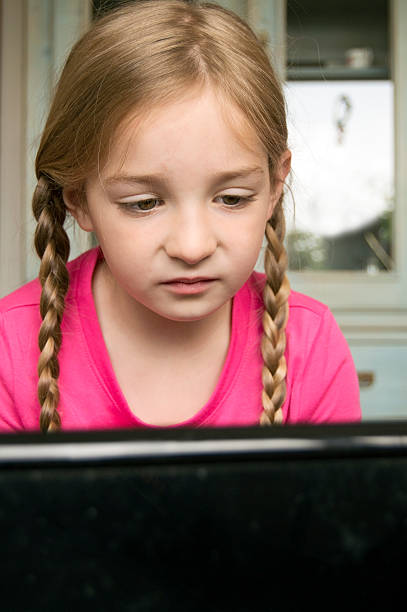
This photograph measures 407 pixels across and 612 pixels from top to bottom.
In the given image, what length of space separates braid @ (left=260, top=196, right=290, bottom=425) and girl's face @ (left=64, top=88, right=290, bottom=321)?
153 millimetres

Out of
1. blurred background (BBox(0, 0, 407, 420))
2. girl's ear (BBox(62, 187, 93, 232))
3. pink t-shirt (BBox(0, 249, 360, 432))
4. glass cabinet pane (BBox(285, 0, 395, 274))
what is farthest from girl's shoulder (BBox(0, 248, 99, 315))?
glass cabinet pane (BBox(285, 0, 395, 274))

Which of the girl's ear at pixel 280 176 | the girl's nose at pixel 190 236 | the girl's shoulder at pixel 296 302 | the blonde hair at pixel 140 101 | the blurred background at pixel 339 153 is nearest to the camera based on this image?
the girl's nose at pixel 190 236

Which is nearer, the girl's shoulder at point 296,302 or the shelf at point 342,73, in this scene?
the girl's shoulder at point 296,302

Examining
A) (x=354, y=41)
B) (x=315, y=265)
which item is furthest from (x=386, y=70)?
(x=315, y=265)

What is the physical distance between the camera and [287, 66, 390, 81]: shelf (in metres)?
2.17

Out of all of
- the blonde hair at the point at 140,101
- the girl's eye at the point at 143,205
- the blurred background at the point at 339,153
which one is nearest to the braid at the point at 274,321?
the blonde hair at the point at 140,101

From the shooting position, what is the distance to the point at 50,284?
89cm

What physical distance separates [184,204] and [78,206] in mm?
253

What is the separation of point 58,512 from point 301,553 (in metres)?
0.06

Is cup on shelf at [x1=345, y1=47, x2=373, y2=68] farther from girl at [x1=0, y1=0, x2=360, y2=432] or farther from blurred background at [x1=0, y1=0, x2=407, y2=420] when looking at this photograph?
girl at [x1=0, y1=0, x2=360, y2=432]

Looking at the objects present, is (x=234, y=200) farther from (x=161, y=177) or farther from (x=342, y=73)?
(x=342, y=73)

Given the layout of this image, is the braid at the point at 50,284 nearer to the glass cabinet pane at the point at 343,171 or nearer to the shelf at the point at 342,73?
the glass cabinet pane at the point at 343,171

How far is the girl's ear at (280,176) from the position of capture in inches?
34.5

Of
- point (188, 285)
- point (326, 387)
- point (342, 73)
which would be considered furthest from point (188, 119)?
point (342, 73)
